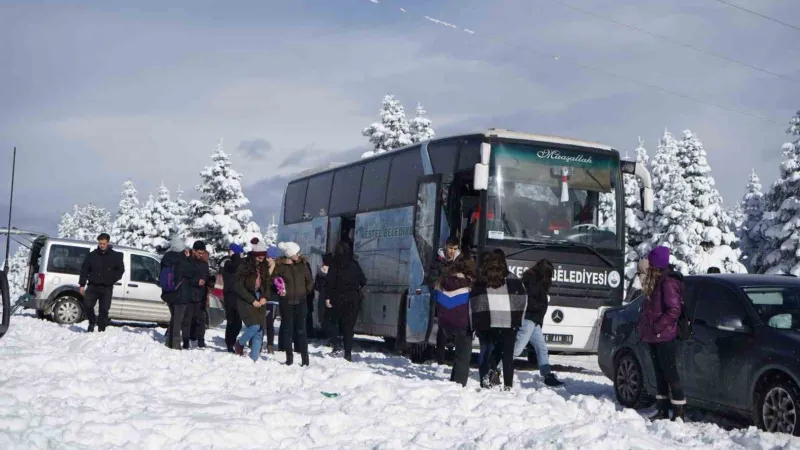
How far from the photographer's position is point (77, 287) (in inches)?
980

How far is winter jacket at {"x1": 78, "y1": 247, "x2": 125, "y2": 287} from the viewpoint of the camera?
18.7 m

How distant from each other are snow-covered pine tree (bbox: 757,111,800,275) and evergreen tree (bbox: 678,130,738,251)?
100 inches

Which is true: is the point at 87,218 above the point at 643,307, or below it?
above

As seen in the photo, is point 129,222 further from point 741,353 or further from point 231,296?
point 741,353

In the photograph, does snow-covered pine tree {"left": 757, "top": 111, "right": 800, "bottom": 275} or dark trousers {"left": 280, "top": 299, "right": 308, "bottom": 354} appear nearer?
dark trousers {"left": 280, "top": 299, "right": 308, "bottom": 354}

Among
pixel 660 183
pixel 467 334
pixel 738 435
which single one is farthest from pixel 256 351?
pixel 660 183

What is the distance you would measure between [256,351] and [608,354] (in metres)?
5.34

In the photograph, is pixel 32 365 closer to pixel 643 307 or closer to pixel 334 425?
pixel 334 425

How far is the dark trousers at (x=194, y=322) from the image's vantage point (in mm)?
17828

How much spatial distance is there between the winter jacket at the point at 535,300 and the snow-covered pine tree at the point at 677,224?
1451 inches

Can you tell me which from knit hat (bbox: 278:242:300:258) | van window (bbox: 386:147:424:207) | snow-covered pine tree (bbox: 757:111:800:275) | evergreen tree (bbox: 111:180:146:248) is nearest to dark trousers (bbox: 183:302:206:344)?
knit hat (bbox: 278:242:300:258)

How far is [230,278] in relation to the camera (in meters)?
17.6

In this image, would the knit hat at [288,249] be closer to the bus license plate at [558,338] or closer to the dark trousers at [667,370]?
the bus license plate at [558,338]

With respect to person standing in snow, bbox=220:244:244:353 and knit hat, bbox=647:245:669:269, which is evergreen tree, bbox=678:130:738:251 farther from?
knit hat, bbox=647:245:669:269
